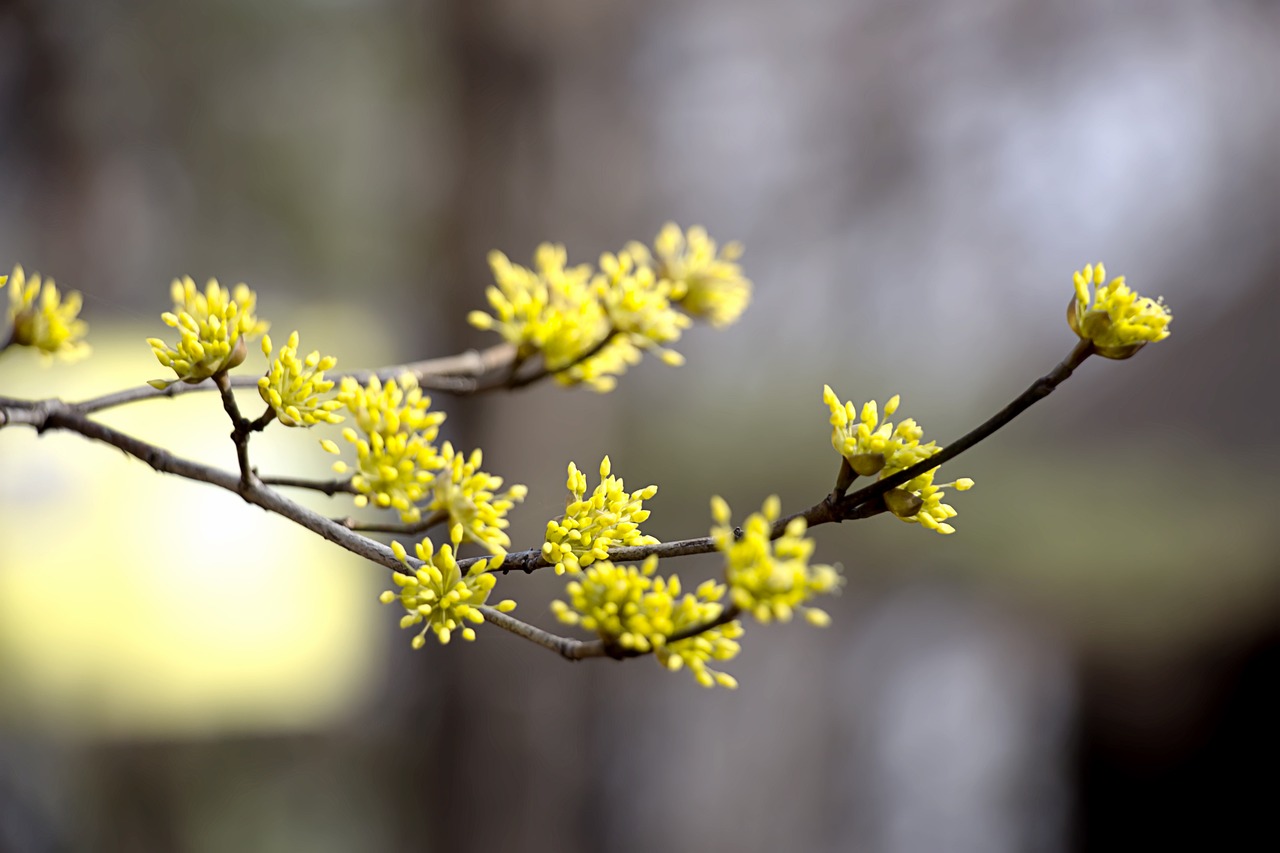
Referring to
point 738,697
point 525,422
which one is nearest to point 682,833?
point 738,697

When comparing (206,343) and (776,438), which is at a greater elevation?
(776,438)

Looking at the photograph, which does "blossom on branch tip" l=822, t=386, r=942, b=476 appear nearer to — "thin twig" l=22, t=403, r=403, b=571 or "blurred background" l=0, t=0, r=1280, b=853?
"thin twig" l=22, t=403, r=403, b=571

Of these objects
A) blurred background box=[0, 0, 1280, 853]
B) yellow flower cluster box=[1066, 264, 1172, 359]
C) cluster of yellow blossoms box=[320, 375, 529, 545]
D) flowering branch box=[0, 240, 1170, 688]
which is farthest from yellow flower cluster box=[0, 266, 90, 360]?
blurred background box=[0, 0, 1280, 853]

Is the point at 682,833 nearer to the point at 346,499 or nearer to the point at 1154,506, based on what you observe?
the point at 346,499

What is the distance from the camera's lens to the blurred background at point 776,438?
1041 mm

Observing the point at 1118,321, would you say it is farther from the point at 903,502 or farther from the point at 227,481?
the point at 227,481

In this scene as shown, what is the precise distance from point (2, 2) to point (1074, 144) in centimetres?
116

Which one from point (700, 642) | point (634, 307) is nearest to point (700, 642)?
point (700, 642)

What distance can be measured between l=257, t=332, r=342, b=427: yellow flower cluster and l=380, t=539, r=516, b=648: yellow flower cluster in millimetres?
36

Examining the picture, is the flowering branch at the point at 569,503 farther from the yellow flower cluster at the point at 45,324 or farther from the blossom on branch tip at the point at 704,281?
the blossom on branch tip at the point at 704,281

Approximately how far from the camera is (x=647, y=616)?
161 millimetres

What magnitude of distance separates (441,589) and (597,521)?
32 mm

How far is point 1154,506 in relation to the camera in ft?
3.53

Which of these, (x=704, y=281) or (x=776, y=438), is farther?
(x=776, y=438)
